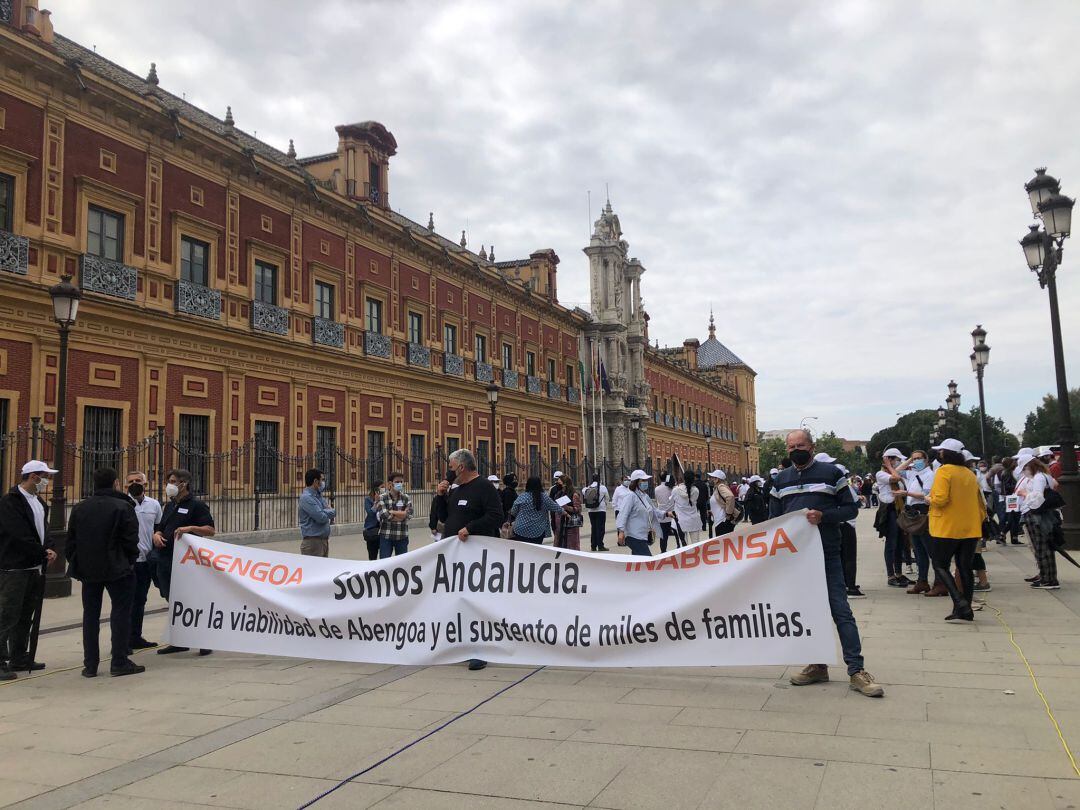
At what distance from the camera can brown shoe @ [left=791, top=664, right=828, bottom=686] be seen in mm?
5926

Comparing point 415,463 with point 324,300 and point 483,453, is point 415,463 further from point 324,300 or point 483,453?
point 324,300

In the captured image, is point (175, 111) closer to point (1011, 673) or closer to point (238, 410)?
point (238, 410)

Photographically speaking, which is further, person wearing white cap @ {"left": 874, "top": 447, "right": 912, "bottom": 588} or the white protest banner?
person wearing white cap @ {"left": 874, "top": 447, "right": 912, "bottom": 588}

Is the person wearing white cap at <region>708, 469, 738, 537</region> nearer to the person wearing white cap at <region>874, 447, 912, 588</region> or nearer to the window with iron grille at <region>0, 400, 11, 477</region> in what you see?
the person wearing white cap at <region>874, 447, 912, 588</region>

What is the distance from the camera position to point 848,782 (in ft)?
13.1

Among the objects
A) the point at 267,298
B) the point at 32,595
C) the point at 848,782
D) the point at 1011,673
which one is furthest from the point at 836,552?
the point at 267,298

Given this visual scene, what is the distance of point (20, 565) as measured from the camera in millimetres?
6934

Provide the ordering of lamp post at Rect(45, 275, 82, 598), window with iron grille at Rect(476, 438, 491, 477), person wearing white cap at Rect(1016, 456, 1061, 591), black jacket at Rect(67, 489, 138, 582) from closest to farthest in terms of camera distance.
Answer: black jacket at Rect(67, 489, 138, 582)
person wearing white cap at Rect(1016, 456, 1061, 591)
lamp post at Rect(45, 275, 82, 598)
window with iron grille at Rect(476, 438, 491, 477)

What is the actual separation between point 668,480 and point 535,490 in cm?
714

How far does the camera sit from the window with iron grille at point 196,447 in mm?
19562

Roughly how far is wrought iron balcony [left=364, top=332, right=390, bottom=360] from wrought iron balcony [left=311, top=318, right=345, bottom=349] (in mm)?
1314

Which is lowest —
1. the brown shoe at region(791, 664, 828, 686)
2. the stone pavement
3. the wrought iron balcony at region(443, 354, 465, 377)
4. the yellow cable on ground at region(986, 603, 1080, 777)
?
the stone pavement

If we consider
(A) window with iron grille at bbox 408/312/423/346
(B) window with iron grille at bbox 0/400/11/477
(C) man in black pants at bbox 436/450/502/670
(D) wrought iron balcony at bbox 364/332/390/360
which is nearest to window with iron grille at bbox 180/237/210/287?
(B) window with iron grille at bbox 0/400/11/477

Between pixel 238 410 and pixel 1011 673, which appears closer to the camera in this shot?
pixel 1011 673
